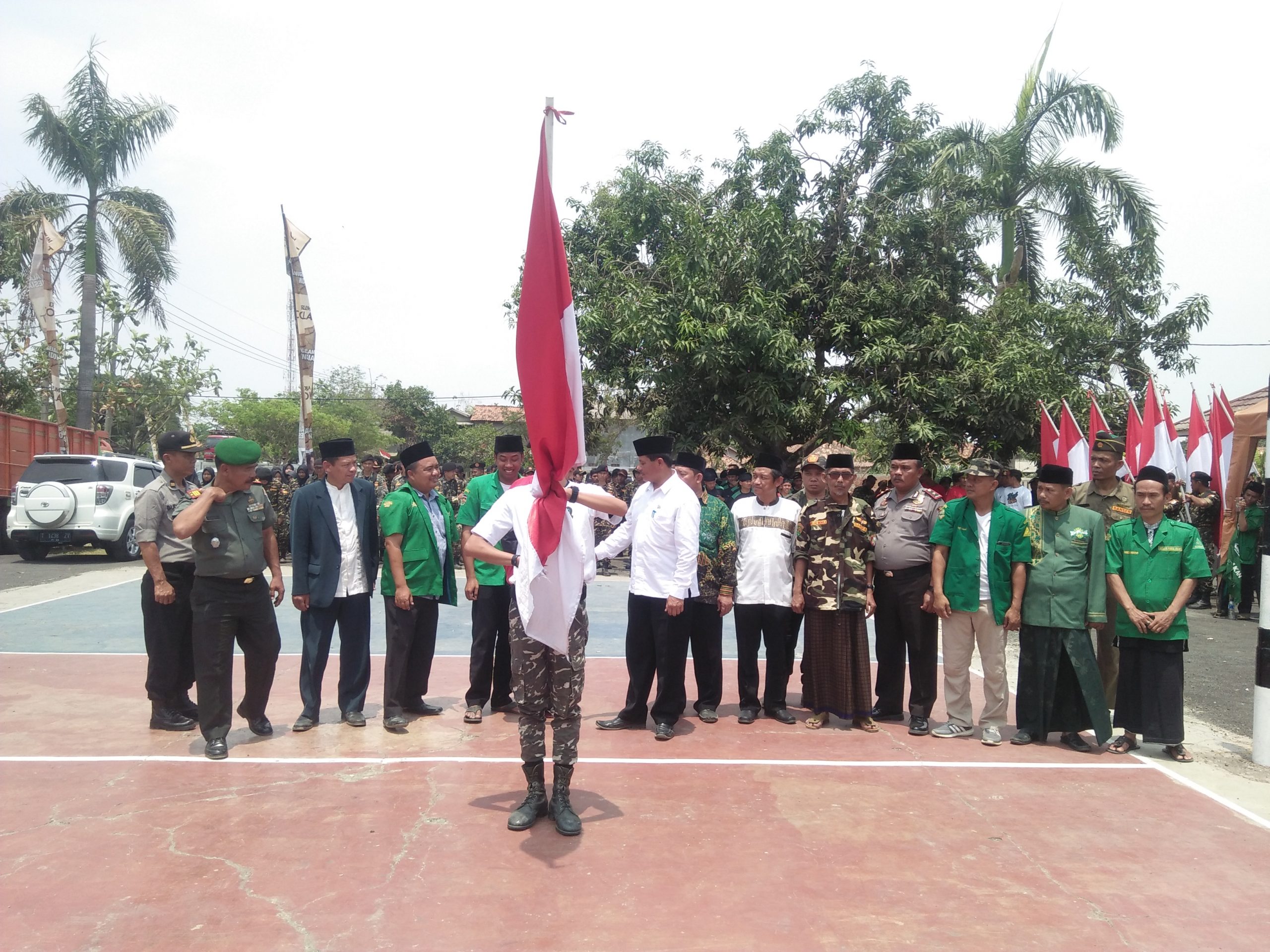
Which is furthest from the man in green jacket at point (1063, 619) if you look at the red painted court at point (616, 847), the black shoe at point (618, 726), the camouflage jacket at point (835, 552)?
the black shoe at point (618, 726)

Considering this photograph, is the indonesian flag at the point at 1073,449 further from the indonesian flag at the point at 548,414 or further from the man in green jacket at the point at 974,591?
the indonesian flag at the point at 548,414

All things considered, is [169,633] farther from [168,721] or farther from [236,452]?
[236,452]

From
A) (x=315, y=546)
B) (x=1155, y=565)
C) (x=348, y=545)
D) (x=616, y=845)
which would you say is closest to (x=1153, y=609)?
(x=1155, y=565)

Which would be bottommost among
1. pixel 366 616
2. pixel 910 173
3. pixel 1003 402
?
pixel 366 616

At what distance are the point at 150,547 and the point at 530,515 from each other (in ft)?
9.46

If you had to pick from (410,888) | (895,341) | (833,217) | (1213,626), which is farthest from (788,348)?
(410,888)

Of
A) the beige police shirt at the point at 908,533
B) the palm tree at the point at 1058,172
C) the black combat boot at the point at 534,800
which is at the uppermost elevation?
the palm tree at the point at 1058,172

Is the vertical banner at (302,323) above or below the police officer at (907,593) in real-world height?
above

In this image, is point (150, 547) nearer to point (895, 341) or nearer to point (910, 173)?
point (895, 341)

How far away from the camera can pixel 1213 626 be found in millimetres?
12125

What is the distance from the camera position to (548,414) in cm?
444

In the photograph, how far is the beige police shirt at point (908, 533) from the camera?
21.8ft

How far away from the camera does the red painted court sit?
3.64m

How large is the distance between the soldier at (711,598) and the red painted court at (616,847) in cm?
54
